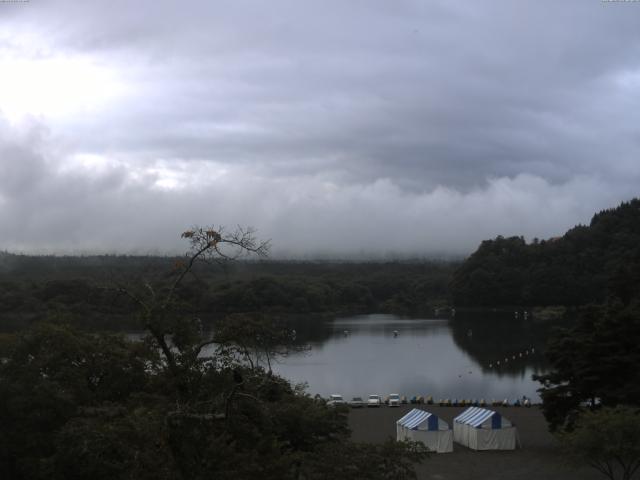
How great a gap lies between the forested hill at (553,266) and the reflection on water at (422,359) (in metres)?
10.4

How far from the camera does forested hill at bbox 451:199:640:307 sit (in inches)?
2820

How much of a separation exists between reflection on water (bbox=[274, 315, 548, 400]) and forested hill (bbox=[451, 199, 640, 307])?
10.4 m

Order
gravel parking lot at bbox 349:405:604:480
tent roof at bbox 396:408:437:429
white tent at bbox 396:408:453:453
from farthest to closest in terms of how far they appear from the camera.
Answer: tent roof at bbox 396:408:437:429 → white tent at bbox 396:408:453:453 → gravel parking lot at bbox 349:405:604:480

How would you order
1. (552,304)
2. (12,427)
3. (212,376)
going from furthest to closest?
(552,304)
(12,427)
(212,376)

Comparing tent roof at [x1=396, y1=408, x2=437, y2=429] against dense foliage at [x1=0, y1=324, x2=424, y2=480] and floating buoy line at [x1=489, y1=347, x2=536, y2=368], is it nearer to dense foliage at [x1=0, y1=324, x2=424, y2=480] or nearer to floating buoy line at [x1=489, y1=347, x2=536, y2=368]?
dense foliage at [x1=0, y1=324, x2=424, y2=480]

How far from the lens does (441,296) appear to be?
85062 mm

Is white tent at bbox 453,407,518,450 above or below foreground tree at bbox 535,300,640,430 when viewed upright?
below

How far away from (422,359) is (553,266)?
36.7 m

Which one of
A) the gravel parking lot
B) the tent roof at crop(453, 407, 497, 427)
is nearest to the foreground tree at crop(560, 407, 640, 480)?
the gravel parking lot

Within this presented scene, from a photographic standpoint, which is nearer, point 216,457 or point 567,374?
point 216,457

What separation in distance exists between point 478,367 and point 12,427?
31451 millimetres

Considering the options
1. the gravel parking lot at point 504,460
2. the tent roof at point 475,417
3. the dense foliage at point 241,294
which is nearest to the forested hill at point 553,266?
the dense foliage at point 241,294

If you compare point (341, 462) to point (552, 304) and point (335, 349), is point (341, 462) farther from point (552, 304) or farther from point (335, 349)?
point (552, 304)

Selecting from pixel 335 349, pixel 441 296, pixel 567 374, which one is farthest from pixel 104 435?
pixel 441 296
